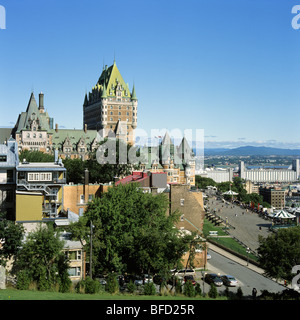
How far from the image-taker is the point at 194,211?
2148 inches

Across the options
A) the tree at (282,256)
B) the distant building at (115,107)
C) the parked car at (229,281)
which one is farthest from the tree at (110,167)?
the distant building at (115,107)

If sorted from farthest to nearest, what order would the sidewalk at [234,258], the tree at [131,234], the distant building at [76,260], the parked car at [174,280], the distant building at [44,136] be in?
the distant building at [44,136] < the sidewalk at [234,258] < the distant building at [76,260] < the tree at [131,234] < the parked car at [174,280]

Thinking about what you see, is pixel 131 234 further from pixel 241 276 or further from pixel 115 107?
pixel 115 107

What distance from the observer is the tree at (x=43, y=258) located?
30.7 m

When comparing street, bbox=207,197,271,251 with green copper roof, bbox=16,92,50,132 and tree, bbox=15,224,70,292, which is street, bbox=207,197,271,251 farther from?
green copper roof, bbox=16,92,50,132

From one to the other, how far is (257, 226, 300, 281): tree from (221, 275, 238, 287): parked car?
4.51m

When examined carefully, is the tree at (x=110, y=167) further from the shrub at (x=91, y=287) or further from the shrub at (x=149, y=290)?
the shrub at (x=91, y=287)

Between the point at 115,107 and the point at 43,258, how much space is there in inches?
4827

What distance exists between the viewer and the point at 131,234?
38188 millimetres

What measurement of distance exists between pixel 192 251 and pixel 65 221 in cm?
1339

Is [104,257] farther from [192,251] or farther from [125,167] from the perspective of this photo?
[125,167]

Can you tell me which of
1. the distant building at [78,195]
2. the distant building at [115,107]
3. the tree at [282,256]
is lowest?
the tree at [282,256]

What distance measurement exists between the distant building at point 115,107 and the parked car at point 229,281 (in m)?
106

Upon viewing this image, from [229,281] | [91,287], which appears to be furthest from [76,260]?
[229,281]
